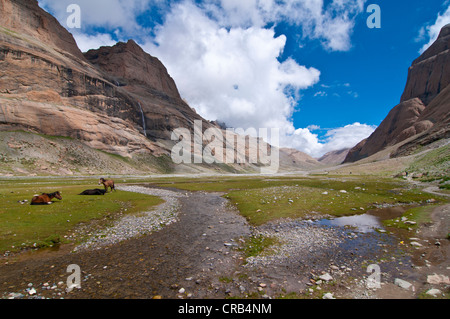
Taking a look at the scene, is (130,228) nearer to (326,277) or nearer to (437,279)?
(326,277)

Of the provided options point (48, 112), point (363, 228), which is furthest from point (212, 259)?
point (48, 112)

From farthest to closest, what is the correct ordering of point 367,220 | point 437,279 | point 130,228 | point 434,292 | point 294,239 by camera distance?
point 367,220 → point 130,228 → point 294,239 → point 437,279 → point 434,292

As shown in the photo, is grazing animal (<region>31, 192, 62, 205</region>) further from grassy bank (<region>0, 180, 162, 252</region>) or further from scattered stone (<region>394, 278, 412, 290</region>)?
scattered stone (<region>394, 278, 412, 290</region>)

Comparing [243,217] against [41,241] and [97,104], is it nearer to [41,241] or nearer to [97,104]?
[41,241]

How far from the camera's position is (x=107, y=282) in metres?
8.77

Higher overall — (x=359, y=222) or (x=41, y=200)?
(x=41, y=200)

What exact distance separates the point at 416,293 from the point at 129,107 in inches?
8243

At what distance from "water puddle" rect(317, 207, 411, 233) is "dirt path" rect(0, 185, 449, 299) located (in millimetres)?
1826

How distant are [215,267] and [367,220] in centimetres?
1585

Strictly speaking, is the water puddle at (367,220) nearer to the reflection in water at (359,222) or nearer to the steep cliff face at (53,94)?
the reflection in water at (359,222)

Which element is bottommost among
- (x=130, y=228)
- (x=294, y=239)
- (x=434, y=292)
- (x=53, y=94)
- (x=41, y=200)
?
(x=130, y=228)

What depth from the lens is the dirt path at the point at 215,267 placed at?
7.99 meters

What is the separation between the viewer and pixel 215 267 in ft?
33.1

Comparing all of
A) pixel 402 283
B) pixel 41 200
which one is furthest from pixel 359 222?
pixel 41 200
